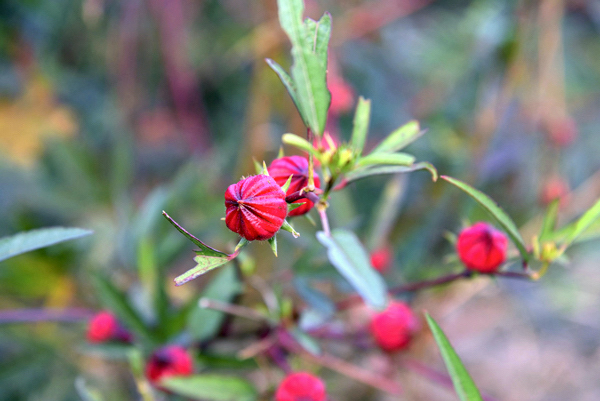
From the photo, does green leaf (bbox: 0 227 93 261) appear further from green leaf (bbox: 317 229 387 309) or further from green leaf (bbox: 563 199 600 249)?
green leaf (bbox: 563 199 600 249)

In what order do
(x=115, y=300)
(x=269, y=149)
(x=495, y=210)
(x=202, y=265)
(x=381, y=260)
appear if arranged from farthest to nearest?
(x=269, y=149), (x=381, y=260), (x=115, y=300), (x=495, y=210), (x=202, y=265)

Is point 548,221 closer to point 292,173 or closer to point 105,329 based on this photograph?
point 292,173

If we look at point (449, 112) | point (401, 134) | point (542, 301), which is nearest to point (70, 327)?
point (401, 134)

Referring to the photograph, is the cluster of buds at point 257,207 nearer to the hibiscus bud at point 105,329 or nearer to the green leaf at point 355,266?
the green leaf at point 355,266

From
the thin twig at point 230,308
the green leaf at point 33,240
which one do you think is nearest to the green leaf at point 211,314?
the thin twig at point 230,308

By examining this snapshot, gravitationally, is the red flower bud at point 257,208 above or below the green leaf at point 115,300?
above

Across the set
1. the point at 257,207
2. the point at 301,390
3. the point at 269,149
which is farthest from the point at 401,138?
the point at 269,149

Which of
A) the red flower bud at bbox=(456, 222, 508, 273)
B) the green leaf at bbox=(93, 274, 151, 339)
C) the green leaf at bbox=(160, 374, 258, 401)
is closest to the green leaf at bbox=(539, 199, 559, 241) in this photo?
the red flower bud at bbox=(456, 222, 508, 273)
